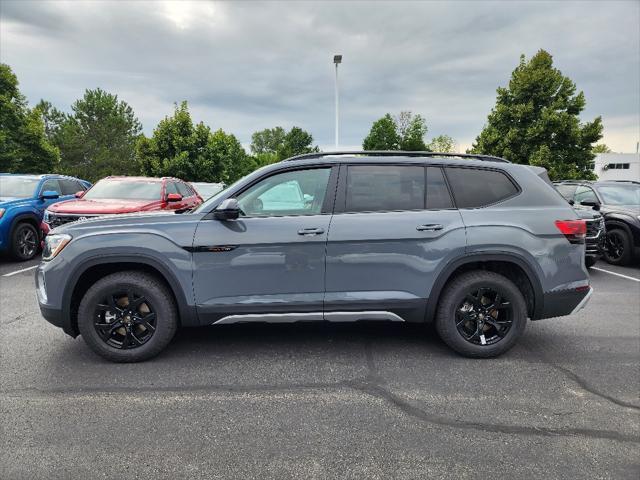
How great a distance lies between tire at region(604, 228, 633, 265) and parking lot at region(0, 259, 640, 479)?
5331 millimetres

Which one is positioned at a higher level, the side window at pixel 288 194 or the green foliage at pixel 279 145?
the green foliage at pixel 279 145

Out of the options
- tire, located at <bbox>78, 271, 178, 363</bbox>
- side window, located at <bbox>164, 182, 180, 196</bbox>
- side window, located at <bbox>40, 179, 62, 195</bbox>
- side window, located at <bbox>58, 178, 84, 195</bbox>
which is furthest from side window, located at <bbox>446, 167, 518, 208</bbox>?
side window, located at <bbox>58, 178, 84, 195</bbox>

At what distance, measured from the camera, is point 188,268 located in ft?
11.8

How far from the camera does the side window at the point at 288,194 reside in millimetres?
3734

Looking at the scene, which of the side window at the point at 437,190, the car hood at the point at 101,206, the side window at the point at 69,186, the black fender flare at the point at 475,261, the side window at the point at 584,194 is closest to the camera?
the black fender flare at the point at 475,261

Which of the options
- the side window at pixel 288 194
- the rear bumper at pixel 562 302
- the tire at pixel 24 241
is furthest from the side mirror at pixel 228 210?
the tire at pixel 24 241

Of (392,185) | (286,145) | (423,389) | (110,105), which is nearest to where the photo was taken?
(423,389)

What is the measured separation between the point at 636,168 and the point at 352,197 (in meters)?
79.4

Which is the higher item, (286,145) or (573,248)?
(286,145)

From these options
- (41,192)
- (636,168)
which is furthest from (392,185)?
(636,168)

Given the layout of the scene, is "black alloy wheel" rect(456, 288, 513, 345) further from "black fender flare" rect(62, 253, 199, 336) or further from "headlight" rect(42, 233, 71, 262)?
"headlight" rect(42, 233, 71, 262)

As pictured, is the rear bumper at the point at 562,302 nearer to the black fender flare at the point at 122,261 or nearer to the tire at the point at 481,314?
the tire at the point at 481,314

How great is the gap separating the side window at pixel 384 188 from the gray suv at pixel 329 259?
0.01m

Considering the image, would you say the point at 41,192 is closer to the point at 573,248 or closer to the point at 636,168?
the point at 573,248
